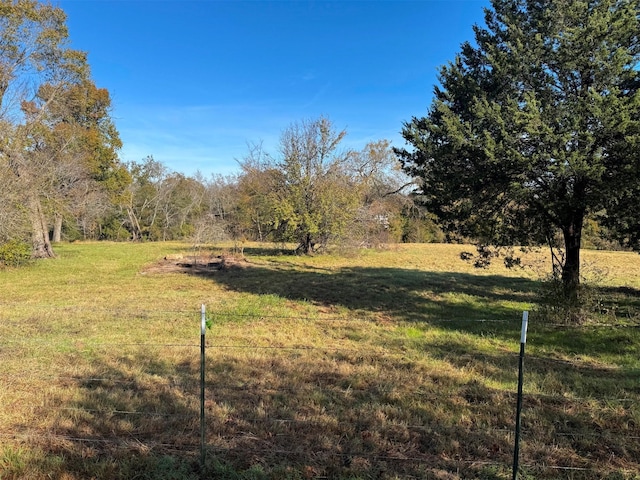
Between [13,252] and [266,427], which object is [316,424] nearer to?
[266,427]

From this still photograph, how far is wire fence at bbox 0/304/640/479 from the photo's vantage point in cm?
326

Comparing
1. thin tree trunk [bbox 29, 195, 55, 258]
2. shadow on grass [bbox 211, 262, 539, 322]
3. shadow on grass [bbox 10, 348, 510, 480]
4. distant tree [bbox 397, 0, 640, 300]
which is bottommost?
shadow on grass [bbox 10, 348, 510, 480]

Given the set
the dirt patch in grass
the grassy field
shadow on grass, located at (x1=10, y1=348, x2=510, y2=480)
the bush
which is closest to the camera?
shadow on grass, located at (x1=10, y1=348, x2=510, y2=480)

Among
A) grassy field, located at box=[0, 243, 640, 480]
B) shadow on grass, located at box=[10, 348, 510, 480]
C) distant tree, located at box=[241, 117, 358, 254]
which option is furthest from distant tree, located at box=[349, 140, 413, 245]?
shadow on grass, located at box=[10, 348, 510, 480]

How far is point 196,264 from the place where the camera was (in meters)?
17.7

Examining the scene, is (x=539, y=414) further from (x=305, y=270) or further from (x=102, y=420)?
(x=305, y=270)

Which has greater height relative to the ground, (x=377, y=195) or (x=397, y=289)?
(x=377, y=195)

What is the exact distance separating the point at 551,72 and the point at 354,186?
1448cm

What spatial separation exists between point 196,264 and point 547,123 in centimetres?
1430

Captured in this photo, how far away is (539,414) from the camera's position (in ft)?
13.4

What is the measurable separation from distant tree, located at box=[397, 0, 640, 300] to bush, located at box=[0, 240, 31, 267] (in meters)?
14.7

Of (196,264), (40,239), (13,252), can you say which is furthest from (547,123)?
(40,239)

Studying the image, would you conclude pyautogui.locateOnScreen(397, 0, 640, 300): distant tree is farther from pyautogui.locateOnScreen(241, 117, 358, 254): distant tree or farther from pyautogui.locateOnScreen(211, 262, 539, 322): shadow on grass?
pyautogui.locateOnScreen(241, 117, 358, 254): distant tree

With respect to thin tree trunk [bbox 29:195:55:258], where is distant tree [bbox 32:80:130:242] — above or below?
above
